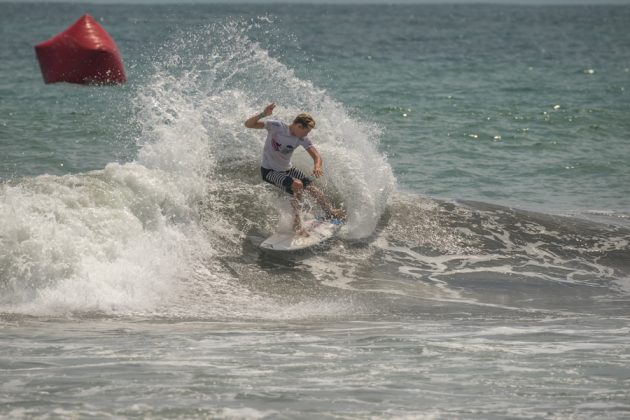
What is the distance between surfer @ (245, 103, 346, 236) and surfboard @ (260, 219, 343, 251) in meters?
0.11

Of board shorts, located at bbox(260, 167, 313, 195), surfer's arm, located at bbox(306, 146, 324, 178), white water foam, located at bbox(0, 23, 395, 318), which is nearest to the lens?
white water foam, located at bbox(0, 23, 395, 318)

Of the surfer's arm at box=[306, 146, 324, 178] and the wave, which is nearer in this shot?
the wave

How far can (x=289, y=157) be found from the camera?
1186 cm

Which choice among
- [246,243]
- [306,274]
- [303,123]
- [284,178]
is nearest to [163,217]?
[246,243]

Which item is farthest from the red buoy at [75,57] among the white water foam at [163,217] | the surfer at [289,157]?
the surfer at [289,157]

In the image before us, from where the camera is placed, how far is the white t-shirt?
38.3 feet

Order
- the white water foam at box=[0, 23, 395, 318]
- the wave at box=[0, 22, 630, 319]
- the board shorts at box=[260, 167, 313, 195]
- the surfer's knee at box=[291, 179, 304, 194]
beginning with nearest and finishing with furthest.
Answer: the white water foam at box=[0, 23, 395, 318] < the wave at box=[0, 22, 630, 319] < the surfer's knee at box=[291, 179, 304, 194] < the board shorts at box=[260, 167, 313, 195]

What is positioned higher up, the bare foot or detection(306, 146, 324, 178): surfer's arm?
detection(306, 146, 324, 178): surfer's arm

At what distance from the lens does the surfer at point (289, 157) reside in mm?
11570

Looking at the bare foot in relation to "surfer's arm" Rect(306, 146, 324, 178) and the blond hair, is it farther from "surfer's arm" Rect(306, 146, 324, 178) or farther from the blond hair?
the blond hair

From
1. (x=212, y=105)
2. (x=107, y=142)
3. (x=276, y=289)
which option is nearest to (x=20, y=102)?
(x=107, y=142)

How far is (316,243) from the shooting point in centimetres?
1184

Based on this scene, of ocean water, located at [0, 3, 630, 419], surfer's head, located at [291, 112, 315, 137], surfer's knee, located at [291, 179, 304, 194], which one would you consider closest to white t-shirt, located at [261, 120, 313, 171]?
surfer's head, located at [291, 112, 315, 137]

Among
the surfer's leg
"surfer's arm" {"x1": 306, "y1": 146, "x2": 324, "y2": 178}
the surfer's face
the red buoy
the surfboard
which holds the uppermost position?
the red buoy
